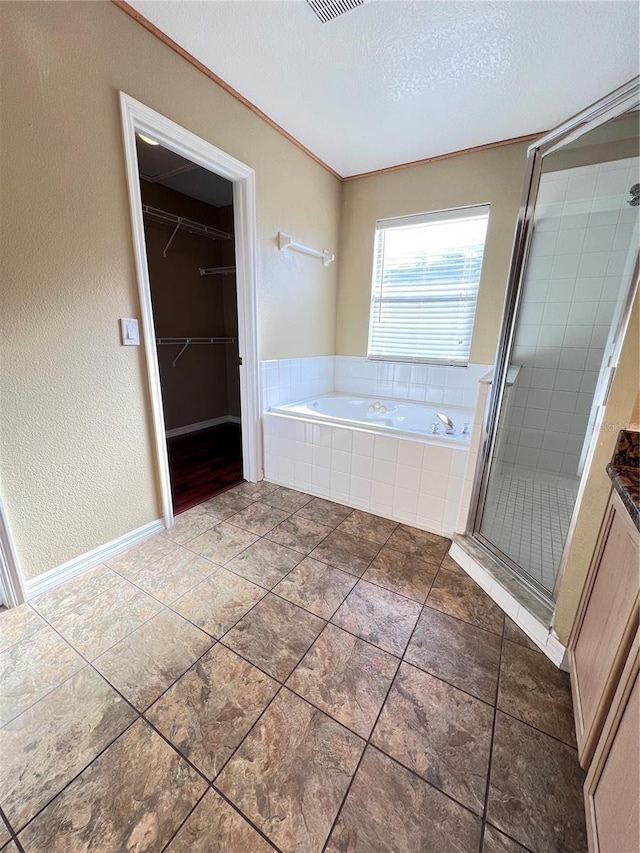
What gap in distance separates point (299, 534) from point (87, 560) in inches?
42.7

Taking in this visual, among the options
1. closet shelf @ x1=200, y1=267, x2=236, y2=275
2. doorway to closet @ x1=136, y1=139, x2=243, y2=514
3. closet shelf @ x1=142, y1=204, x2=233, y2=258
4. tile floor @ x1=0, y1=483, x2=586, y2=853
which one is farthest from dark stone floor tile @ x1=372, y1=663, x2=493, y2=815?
closet shelf @ x1=200, y1=267, x2=236, y2=275

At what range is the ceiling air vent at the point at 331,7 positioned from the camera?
1.37 meters

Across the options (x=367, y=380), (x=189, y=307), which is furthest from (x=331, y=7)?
(x=189, y=307)

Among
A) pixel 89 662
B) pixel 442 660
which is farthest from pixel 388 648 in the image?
pixel 89 662

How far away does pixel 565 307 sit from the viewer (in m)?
2.29

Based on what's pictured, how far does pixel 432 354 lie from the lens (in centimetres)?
292

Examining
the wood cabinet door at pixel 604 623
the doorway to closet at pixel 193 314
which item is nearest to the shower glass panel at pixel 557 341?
the wood cabinet door at pixel 604 623

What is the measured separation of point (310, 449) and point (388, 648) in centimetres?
135

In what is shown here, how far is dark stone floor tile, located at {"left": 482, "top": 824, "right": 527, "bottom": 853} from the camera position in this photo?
78cm

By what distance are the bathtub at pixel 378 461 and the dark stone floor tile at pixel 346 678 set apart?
3.09 ft

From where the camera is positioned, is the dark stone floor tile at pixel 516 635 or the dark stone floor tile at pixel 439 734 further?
the dark stone floor tile at pixel 516 635

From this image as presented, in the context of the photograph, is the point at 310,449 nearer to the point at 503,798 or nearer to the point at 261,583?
the point at 261,583

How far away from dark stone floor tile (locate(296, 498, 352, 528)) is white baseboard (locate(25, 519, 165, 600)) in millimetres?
892

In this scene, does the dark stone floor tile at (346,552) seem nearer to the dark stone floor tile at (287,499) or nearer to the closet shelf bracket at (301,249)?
the dark stone floor tile at (287,499)
